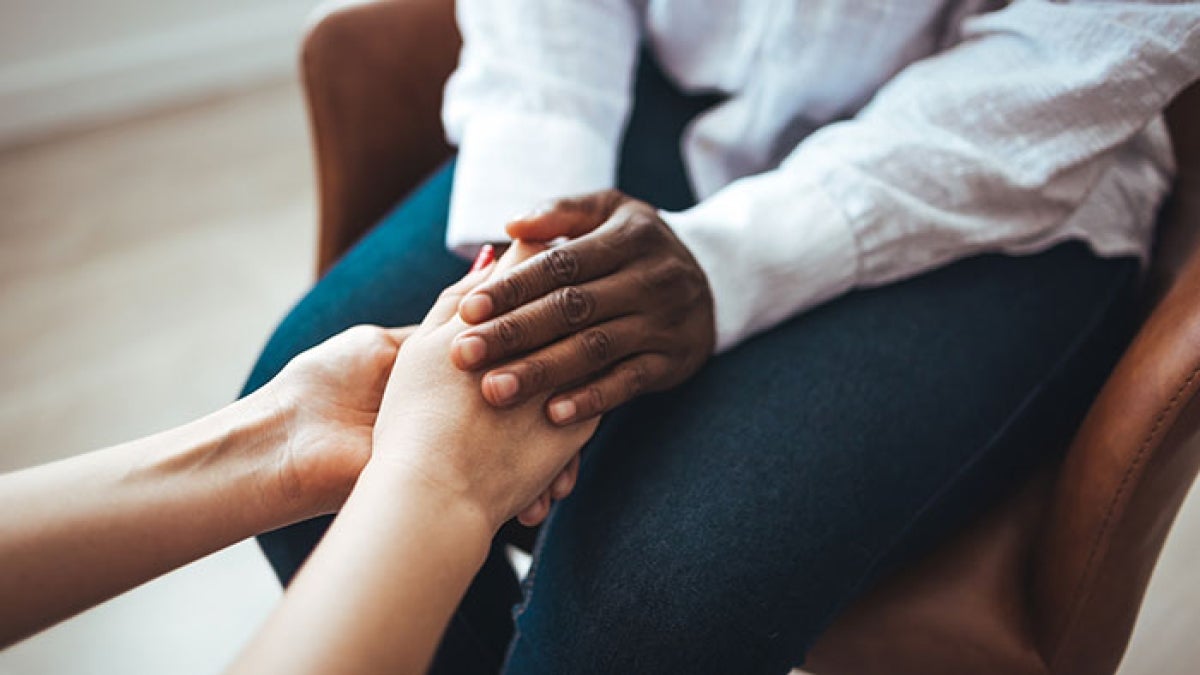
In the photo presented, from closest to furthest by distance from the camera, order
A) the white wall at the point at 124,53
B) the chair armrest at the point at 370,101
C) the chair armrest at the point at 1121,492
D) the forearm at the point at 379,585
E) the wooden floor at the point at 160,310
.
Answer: the forearm at the point at 379,585, the chair armrest at the point at 1121,492, the chair armrest at the point at 370,101, the wooden floor at the point at 160,310, the white wall at the point at 124,53

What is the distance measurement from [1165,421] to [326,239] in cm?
71

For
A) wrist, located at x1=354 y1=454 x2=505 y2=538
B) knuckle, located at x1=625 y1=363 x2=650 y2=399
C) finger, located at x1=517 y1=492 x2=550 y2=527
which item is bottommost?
finger, located at x1=517 y1=492 x2=550 y2=527

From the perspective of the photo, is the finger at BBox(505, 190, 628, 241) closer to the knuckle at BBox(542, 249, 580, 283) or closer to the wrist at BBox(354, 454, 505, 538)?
the knuckle at BBox(542, 249, 580, 283)

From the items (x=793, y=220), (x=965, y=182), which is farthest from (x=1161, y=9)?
(x=793, y=220)

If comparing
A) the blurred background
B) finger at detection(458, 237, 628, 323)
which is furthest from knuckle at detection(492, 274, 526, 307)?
the blurred background

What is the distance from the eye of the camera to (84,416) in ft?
4.50

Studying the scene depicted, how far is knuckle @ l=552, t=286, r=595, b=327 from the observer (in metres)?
0.60

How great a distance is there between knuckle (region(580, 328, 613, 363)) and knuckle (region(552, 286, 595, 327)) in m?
0.01

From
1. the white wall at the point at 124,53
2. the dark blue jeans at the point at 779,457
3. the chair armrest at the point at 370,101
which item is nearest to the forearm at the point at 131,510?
the dark blue jeans at the point at 779,457

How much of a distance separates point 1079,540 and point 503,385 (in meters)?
0.38

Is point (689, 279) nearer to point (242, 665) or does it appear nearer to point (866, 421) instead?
point (866, 421)

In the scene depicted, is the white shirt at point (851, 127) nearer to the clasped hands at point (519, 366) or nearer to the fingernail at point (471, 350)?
the clasped hands at point (519, 366)

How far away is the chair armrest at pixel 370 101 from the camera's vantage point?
2.68 ft

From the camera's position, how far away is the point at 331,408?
62 cm
